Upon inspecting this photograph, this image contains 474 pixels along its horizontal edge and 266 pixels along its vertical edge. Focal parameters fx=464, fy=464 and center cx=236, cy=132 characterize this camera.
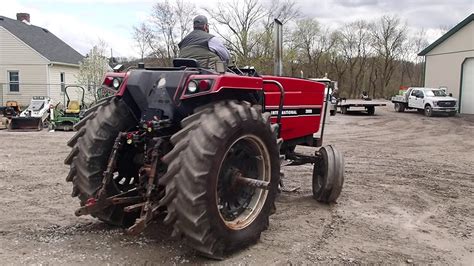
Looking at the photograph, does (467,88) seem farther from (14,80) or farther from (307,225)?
(14,80)

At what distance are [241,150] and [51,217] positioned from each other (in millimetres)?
2633

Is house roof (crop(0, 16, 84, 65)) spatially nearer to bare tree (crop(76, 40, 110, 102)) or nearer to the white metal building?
bare tree (crop(76, 40, 110, 102))

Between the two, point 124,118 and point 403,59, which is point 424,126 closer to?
point 124,118

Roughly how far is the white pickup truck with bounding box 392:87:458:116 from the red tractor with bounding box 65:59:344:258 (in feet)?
81.8

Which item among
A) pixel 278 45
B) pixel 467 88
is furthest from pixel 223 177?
pixel 467 88

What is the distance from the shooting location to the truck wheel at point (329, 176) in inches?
247

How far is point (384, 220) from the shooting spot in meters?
5.80

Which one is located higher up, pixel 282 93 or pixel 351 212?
pixel 282 93

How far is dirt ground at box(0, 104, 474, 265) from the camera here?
441cm

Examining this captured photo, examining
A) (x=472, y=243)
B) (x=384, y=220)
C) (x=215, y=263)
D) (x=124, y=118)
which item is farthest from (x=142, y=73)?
(x=472, y=243)

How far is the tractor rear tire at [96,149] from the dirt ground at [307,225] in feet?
1.75

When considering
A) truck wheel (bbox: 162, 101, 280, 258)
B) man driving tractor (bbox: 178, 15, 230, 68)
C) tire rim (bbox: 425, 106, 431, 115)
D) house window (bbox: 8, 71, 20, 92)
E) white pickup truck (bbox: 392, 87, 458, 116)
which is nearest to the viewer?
truck wheel (bbox: 162, 101, 280, 258)

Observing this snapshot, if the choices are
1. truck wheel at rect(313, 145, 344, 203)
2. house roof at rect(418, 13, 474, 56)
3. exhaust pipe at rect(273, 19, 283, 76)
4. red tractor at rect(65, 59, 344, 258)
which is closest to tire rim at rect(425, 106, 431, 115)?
house roof at rect(418, 13, 474, 56)

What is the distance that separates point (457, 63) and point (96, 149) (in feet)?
100
